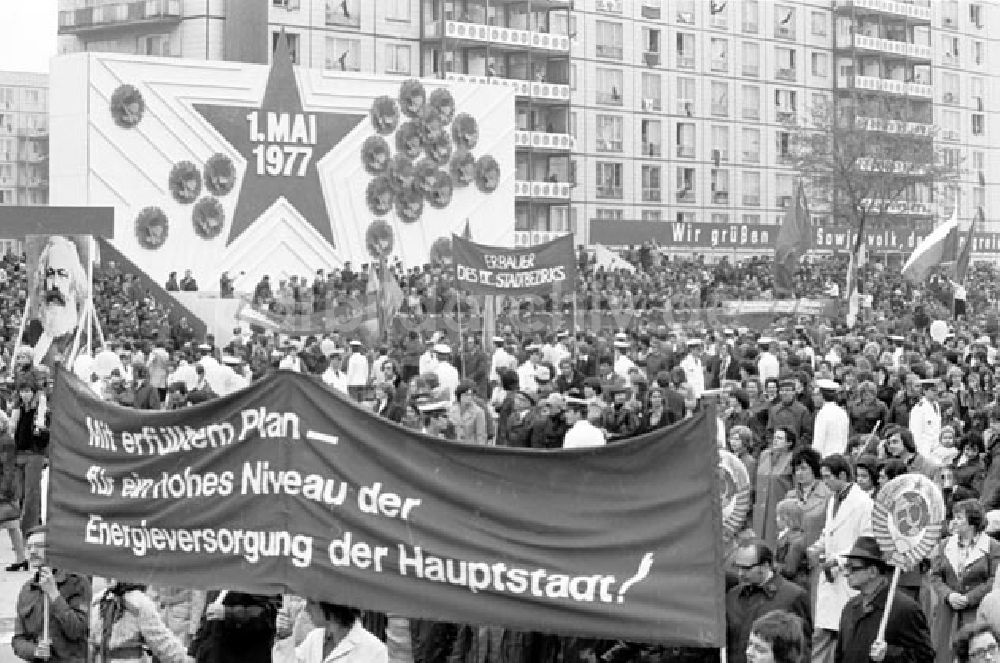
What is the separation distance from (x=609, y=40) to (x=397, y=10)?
1131cm

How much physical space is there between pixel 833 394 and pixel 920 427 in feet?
2.82

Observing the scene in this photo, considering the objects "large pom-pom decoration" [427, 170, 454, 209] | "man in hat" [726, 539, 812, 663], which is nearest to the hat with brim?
"man in hat" [726, 539, 812, 663]

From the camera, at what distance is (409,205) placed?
168 feet

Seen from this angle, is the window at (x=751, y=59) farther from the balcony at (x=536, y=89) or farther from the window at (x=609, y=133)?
the balcony at (x=536, y=89)

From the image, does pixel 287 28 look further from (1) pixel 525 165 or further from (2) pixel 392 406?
(2) pixel 392 406

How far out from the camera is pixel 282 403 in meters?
8.93

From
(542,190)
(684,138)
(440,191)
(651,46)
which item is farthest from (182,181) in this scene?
(684,138)

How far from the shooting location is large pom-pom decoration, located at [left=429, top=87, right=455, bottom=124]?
51.5 meters

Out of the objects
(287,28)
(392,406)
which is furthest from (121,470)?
(287,28)

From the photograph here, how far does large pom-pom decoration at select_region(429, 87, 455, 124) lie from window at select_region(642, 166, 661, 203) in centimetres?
2459

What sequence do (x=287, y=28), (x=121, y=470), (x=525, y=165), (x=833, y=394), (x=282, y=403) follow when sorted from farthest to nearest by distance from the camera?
(x=525, y=165), (x=287, y=28), (x=833, y=394), (x=121, y=470), (x=282, y=403)

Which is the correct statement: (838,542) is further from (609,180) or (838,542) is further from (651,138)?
(651,138)

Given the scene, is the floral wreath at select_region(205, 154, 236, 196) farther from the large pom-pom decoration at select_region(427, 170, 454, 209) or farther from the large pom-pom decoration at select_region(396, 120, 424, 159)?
the large pom-pom decoration at select_region(427, 170, 454, 209)

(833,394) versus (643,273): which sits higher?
(643,273)
